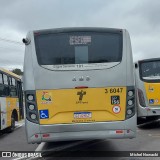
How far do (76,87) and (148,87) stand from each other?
6457mm

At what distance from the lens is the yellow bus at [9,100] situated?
13.6 metres

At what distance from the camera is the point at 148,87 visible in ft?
46.7

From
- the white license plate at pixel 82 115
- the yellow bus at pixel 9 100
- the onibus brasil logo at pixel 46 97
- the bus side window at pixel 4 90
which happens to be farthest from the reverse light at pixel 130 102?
the bus side window at pixel 4 90

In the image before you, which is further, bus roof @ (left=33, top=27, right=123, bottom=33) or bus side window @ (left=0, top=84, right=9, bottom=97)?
bus side window @ (left=0, top=84, right=9, bottom=97)

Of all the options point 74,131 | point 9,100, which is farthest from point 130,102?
point 9,100

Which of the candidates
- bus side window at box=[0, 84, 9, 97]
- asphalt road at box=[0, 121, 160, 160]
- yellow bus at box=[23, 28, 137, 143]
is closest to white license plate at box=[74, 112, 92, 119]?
yellow bus at box=[23, 28, 137, 143]

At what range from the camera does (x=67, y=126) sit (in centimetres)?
821

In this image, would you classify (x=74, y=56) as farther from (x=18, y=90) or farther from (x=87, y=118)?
(x=18, y=90)

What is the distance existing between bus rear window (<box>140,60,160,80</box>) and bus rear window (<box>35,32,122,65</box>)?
599cm

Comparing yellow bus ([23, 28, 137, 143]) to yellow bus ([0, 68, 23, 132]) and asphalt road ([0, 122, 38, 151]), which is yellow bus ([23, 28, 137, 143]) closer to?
asphalt road ([0, 122, 38, 151])

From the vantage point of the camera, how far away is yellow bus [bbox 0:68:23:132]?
13645 millimetres

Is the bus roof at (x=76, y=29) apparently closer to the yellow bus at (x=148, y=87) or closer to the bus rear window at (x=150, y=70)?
the yellow bus at (x=148, y=87)

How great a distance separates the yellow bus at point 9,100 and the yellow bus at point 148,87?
5.16m

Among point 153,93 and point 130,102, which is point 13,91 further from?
point 130,102
